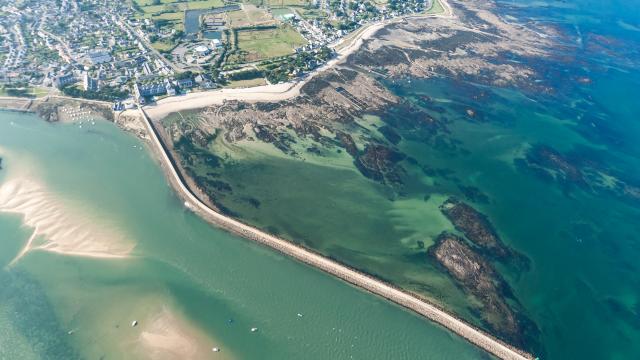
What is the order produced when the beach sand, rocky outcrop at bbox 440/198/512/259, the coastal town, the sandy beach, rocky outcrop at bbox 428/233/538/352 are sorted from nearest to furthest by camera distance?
the beach sand → rocky outcrop at bbox 428/233/538/352 → rocky outcrop at bbox 440/198/512/259 → the sandy beach → the coastal town

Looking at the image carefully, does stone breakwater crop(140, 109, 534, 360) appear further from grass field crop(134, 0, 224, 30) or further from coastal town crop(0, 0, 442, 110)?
grass field crop(134, 0, 224, 30)

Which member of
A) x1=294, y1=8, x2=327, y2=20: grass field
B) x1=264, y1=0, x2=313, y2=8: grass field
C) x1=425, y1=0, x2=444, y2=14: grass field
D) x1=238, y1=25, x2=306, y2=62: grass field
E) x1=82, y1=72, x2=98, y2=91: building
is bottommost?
x1=82, y1=72, x2=98, y2=91: building

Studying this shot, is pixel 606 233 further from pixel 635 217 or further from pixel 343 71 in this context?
pixel 343 71

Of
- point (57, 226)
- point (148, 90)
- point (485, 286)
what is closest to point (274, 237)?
point (485, 286)

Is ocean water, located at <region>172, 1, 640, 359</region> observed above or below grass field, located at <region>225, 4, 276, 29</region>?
below

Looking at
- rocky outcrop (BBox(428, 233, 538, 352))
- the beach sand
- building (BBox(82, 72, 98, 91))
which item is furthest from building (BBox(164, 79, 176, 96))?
rocky outcrop (BBox(428, 233, 538, 352))

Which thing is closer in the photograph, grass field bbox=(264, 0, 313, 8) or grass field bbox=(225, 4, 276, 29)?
grass field bbox=(225, 4, 276, 29)

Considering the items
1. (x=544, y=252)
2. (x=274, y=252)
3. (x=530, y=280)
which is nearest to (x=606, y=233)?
(x=544, y=252)

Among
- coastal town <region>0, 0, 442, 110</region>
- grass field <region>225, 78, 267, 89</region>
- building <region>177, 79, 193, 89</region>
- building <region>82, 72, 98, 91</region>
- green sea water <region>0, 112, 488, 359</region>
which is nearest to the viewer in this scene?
green sea water <region>0, 112, 488, 359</region>
